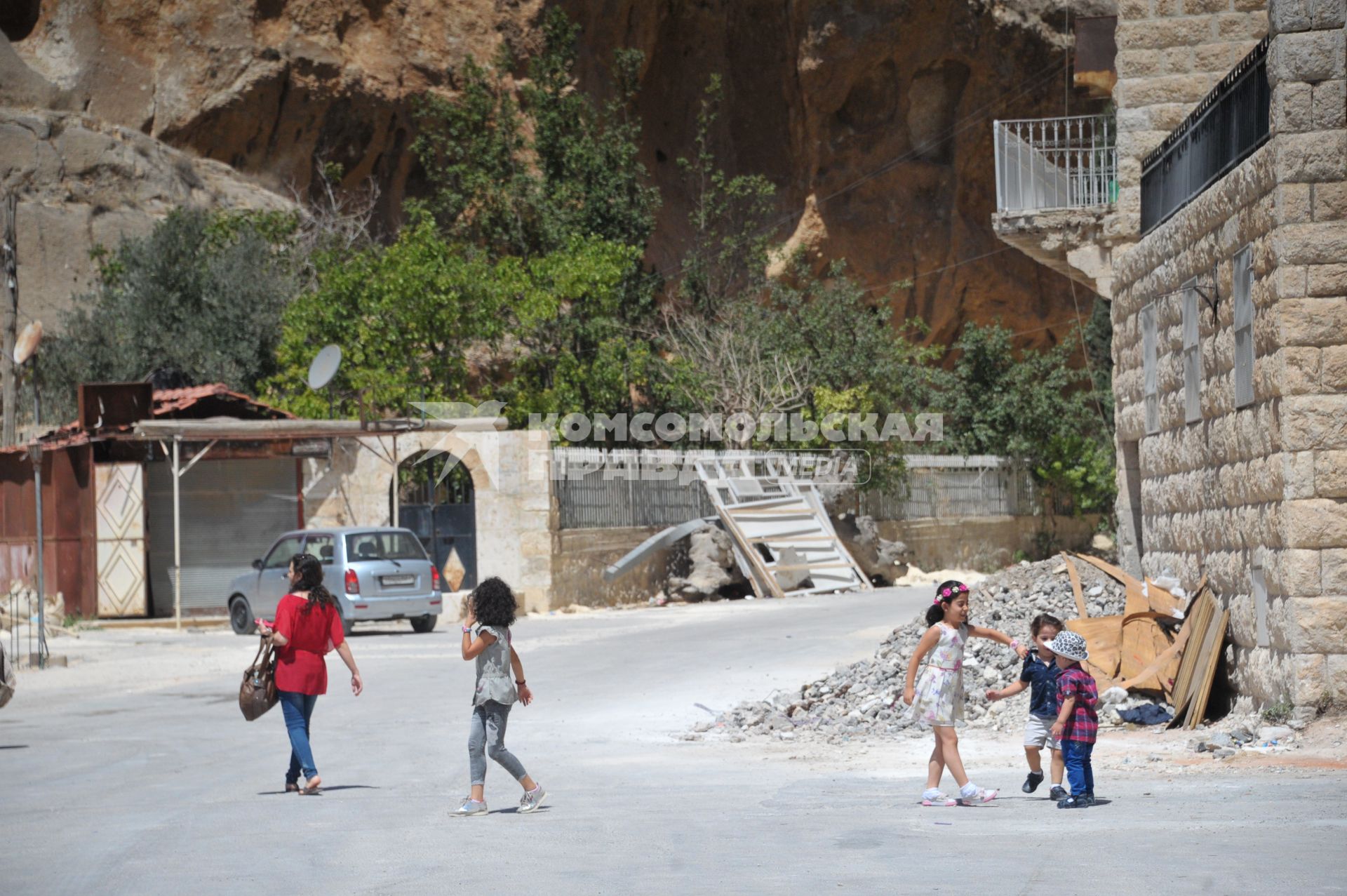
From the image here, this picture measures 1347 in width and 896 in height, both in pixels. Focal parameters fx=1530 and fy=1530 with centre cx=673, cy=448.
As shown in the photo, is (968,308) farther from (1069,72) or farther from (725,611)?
(725,611)

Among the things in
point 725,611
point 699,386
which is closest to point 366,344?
point 699,386

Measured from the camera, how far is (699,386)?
33125 mm

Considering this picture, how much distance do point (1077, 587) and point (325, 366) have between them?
1497 centimetres

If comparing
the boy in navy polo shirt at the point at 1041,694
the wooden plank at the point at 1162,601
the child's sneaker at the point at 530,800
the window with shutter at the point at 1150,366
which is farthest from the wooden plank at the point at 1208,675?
the child's sneaker at the point at 530,800

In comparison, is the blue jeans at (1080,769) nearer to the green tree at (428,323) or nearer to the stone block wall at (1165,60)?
the stone block wall at (1165,60)

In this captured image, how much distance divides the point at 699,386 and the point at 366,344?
7.53 meters

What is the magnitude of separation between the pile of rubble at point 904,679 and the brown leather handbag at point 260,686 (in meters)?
3.96

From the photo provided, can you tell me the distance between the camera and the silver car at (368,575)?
21141 mm

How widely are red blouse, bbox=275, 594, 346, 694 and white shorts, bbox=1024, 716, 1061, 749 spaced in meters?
4.07

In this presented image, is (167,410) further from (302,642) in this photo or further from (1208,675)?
(1208,675)

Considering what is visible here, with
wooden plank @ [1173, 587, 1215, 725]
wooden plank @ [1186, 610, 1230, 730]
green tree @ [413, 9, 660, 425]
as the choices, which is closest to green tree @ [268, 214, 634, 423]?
green tree @ [413, 9, 660, 425]

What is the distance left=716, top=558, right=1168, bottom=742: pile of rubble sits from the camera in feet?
39.3

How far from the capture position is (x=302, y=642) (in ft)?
30.7

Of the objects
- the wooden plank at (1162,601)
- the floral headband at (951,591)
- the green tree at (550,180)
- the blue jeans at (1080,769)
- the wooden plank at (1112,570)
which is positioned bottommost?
the blue jeans at (1080,769)
